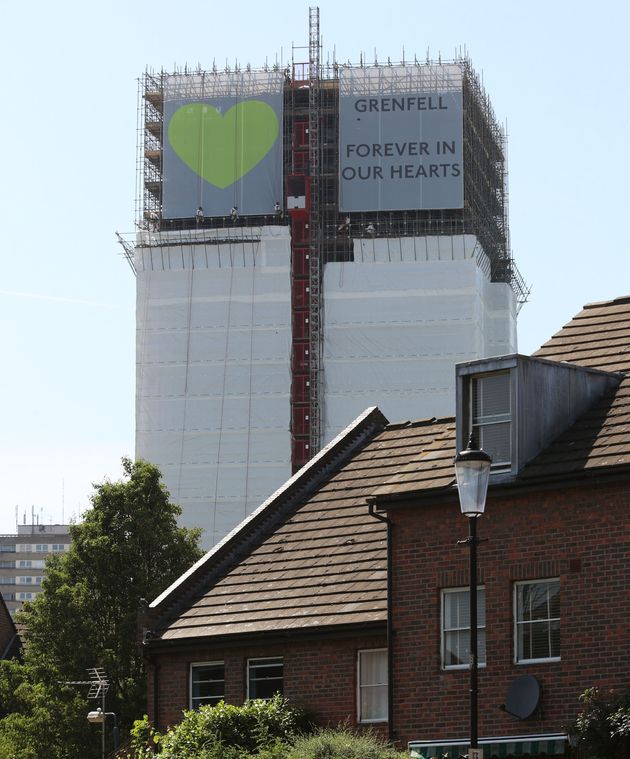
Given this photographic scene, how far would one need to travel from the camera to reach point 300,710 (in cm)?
2855

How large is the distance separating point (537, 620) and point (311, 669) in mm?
6052

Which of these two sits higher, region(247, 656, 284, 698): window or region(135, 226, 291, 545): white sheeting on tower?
region(135, 226, 291, 545): white sheeting on tower

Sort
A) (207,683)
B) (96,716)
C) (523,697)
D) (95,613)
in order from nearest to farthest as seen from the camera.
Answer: (523,697) < (207,683) < (96,716) < (95,613)

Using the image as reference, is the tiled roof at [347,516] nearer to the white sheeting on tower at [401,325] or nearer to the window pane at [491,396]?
the window pane at [491,396]

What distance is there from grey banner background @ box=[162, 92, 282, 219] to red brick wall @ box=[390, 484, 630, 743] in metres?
91.6

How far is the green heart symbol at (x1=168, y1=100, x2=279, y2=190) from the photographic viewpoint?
117m

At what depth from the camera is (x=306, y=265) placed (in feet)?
373

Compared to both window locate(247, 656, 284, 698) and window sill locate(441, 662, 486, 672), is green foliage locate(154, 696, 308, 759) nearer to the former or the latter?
window locate(247, 656, 284, 698)

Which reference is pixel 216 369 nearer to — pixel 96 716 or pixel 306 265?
pixel 306 265

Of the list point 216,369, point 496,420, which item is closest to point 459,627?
point 496,420

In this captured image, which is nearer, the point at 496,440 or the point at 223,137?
the point at 496,440

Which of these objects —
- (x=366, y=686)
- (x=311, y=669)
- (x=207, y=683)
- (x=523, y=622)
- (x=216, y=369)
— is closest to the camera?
(x=523, y=622)

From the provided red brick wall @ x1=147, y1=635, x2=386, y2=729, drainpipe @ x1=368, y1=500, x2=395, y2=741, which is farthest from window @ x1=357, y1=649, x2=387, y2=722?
drainpipe @ x1=368, y1=500, x2=395, y2=741

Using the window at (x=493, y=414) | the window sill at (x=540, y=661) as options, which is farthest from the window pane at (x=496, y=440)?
the window sill at (x=540, y=661)
